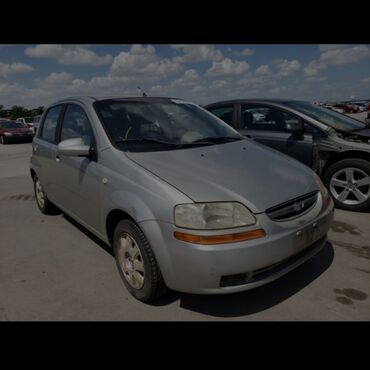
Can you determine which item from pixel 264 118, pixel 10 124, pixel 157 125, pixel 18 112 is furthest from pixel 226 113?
pixel 18 112

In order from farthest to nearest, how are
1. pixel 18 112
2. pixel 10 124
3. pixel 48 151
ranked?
pixel 18 112 → pixel 10 124 → pixel 48 151

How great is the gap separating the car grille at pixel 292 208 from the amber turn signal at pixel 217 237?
209mm

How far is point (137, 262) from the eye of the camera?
8.33ft

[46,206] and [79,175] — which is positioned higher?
[79,175]

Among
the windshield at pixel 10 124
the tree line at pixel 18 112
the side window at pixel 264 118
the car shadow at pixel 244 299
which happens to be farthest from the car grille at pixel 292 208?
the tree line at pixel 18 112

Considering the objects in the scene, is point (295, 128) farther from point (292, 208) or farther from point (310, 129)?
point (292, 208)

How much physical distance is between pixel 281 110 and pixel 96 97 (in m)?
2.92

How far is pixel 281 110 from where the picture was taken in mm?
5031

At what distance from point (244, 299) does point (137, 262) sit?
2.98ft

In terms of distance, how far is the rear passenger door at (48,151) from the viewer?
394 cm

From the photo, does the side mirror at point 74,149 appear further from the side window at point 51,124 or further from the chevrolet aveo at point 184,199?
the side window at point 51,124

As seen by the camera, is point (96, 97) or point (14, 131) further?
point (14, 131)
